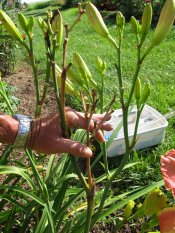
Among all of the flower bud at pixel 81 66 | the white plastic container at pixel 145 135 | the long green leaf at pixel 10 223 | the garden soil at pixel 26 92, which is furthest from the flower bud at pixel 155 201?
the garden soil at pixel 26 92

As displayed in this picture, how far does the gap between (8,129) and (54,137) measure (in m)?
0.16

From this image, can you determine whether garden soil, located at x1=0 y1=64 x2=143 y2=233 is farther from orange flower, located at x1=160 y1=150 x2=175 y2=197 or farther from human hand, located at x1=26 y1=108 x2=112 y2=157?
orange flower, located at x1=160 y1=150 x2=175 y2=197

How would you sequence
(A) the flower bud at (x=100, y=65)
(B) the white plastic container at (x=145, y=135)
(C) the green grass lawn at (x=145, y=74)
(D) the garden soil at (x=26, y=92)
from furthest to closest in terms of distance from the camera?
(D) the garden soil at (x=26, y=92) → (B) the white plastic container at (x=145, y=135) → (C) the green grass lawn at (x=145, y=74) → (A) the flower bud at (x=100, y=65)

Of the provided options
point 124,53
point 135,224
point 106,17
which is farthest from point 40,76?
point 106,17

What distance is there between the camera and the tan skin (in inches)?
32.9

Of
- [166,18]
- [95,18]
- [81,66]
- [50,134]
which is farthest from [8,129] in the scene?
[166,18]

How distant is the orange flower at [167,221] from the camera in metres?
0.78

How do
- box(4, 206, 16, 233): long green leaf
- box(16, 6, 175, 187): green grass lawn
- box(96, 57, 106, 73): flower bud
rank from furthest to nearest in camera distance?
box(16, 6, 175, 187): green grass lawn
box(4, 206, 16, 233): long green leaf
box(96, 57, 106, 73): flower bud

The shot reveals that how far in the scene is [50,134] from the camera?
34.7 inches

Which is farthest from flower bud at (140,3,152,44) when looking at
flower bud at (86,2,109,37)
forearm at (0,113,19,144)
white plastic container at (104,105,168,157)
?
white plastic container at (104,105,168,157)

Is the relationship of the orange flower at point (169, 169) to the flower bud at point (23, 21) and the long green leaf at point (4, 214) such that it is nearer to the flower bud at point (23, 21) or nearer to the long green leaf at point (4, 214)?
the flower bud at point (23, 21)

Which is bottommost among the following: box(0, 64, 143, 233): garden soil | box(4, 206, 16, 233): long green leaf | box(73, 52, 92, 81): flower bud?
box(0, 64, 143, 233): garden soil

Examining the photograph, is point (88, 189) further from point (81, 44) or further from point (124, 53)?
point (81, 44)

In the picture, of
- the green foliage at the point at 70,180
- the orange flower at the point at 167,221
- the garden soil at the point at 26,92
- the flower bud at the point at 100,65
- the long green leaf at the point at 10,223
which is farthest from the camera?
the garden soil at the point at 26,92
